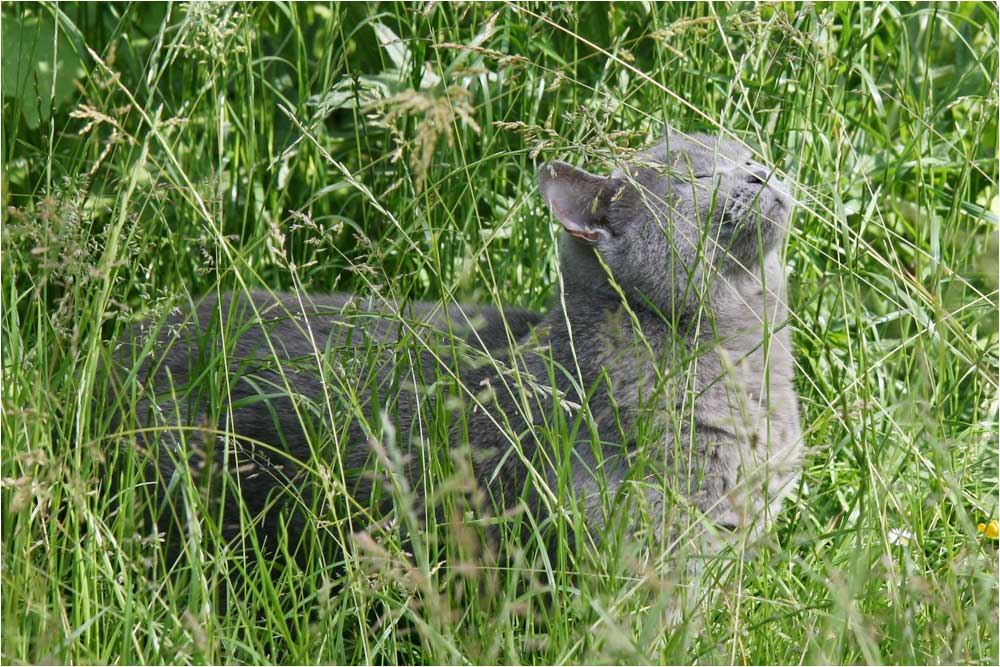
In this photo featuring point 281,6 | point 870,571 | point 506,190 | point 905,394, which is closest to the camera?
point 870,571

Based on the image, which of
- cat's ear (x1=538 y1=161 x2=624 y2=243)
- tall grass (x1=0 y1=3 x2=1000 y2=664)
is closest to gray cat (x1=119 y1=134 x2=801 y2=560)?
cat's ear (x1=538 y1=161 x2=624 y2=243)

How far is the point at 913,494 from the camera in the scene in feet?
6.92

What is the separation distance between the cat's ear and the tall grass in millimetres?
58

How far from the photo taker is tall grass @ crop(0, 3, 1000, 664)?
1807mm

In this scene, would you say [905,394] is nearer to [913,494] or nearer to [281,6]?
[913,494]

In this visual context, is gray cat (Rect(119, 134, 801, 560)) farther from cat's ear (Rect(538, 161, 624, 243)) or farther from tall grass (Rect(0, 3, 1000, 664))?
tall grass (Rect(0, 3, 1000, 664))

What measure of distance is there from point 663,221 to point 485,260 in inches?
25.8

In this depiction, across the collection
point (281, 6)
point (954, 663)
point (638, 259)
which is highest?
point (281, 6)

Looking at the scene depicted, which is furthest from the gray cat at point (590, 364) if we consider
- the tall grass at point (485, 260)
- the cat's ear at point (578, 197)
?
the tall grass at point (485, 260)

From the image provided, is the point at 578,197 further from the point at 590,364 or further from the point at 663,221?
the point at 590,364

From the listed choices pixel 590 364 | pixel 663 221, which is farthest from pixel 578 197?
pixel 590 364

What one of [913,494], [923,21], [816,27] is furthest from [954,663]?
[923,21]

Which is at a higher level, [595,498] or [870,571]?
[870,571]

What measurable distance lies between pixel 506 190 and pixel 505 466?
1.08m
